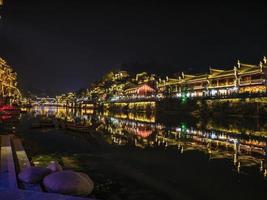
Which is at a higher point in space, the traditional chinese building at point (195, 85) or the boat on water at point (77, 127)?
the traditional chinese building at point (195, 85)

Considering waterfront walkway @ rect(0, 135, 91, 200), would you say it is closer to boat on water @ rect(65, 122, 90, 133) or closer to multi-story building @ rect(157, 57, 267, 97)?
boat on water @ rect(65, 122, 90, 133)

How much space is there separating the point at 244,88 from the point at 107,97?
101752 millimetres

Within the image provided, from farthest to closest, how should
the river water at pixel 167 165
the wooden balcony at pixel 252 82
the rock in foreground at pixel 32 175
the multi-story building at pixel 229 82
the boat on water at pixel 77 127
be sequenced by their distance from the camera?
the multi-story building at pixel 229 82 → the wooden balcony at pixel 252 82 → the boat on water at pixel 77 127 → the river water at pixel 167 165 → the rock in foreground at pixel 32 175

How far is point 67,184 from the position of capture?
10.9 m

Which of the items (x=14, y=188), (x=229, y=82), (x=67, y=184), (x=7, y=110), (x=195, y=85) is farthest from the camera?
(x=195, y=85)

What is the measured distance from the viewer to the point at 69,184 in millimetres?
10867

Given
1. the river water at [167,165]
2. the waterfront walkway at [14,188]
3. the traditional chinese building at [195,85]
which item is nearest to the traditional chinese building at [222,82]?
the traditional chinese building at [195,85]

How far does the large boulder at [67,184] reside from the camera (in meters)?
10.8

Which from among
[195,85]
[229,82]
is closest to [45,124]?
[229,82]

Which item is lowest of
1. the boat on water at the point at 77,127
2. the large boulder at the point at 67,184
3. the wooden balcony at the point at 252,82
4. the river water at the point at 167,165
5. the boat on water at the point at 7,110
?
the river water at the point at 167,165

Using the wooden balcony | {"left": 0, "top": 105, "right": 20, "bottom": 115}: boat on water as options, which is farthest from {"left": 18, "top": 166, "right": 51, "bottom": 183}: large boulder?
the wooden balcony

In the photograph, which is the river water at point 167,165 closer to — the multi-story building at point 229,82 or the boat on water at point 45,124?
the boat on water at point 45,124

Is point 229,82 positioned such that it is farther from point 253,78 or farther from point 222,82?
point 253,78

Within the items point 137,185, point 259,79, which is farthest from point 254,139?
point 259,79
